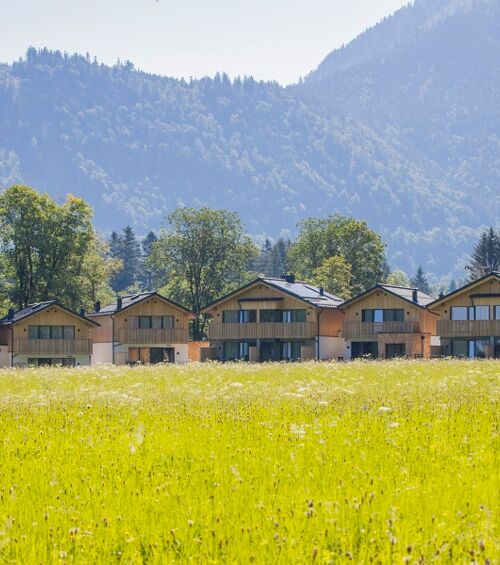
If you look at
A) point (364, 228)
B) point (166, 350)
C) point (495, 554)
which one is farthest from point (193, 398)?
point (364, 228)

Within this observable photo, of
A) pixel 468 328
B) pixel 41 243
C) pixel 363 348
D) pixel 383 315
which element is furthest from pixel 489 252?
pixel 41 243

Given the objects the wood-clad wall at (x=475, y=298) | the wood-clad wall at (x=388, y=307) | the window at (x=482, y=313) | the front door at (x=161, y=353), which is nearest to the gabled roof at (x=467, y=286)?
the wood-clad wall at (x=475, y=298)

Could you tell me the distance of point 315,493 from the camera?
31.7 feet

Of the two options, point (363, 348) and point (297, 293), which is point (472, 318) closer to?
point (363, 348)

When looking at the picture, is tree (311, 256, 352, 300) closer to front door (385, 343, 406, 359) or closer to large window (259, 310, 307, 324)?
large window (259, 310, 307, 324)

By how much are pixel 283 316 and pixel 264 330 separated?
6.56 ft

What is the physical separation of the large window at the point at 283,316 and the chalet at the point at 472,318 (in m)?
10.4

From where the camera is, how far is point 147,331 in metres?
74.3

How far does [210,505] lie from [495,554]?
2.99 metres

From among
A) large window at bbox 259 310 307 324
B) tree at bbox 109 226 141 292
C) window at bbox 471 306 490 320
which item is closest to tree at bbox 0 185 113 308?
large window at bbox 259 310 307 324

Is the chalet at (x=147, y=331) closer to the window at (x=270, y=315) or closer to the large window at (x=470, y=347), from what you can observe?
the window at (x=270, y=315)

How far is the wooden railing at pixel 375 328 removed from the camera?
6900 centimetres

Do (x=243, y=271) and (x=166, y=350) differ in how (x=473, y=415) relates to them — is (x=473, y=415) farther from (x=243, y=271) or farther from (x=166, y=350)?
(x=243, y=271)

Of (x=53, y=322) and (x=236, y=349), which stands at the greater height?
(x=53, y=322)
